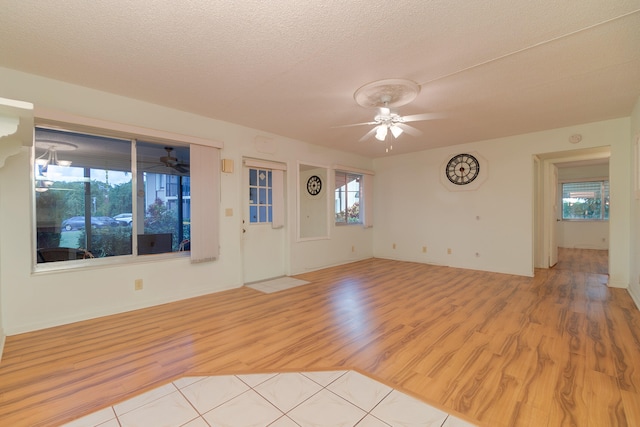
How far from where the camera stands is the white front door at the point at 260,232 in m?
4.43

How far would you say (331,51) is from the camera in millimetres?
2240

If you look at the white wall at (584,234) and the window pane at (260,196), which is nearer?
the window pane at (260,196)

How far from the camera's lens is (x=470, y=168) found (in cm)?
532

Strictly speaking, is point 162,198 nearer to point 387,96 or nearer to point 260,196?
point 260,196

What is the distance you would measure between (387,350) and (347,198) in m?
4.30

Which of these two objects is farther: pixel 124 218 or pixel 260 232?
pixel 260 232

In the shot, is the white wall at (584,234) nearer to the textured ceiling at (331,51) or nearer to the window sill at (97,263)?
the textured ceiling at (331,51)

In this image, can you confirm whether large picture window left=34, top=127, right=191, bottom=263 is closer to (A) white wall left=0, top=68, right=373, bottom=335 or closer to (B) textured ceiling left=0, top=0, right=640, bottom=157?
(A) white wall left=0, top=68, right=373, bottom=335

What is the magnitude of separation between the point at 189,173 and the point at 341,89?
2281 millimetres

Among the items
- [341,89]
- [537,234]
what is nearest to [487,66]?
[341,89]

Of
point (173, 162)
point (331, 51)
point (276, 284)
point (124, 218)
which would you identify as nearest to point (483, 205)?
point (276, 284)

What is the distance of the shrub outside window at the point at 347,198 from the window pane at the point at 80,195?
12.6 feet

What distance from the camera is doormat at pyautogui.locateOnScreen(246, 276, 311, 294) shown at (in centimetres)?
410

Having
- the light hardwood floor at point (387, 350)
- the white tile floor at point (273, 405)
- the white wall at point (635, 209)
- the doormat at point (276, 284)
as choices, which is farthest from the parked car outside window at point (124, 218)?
the white wall at point (635, 209)
